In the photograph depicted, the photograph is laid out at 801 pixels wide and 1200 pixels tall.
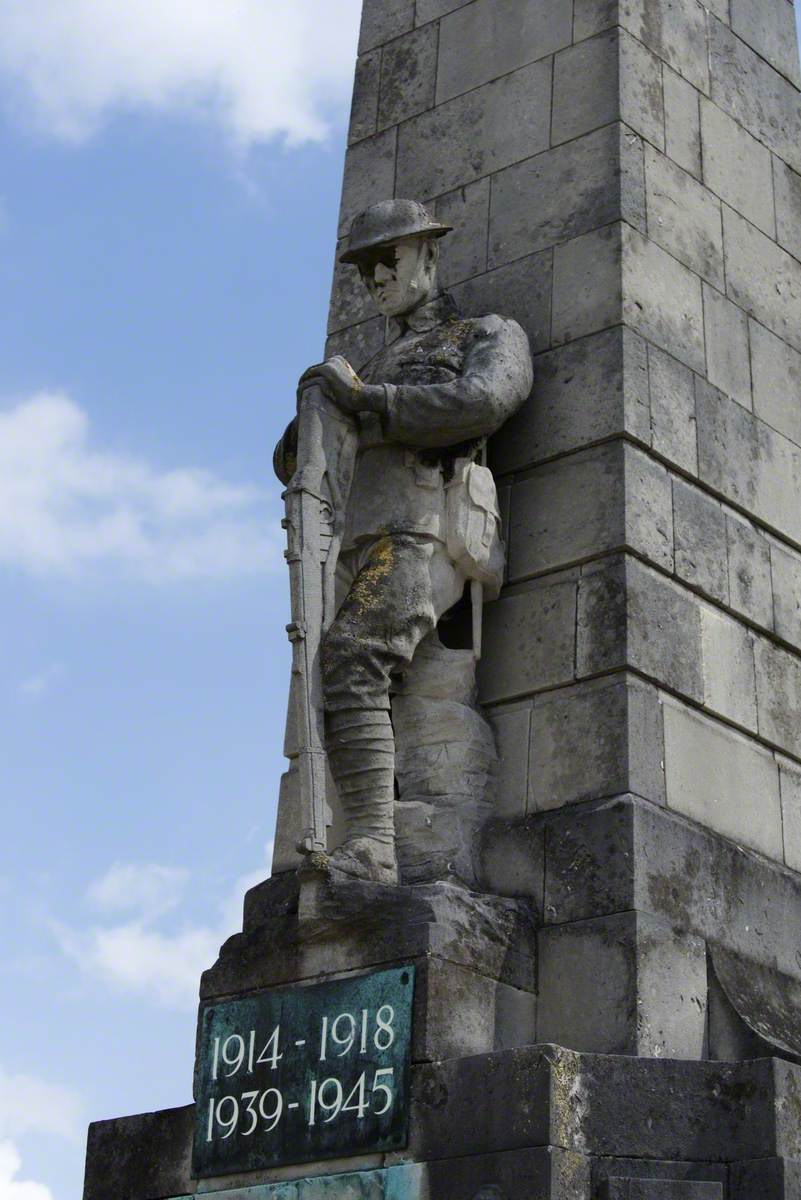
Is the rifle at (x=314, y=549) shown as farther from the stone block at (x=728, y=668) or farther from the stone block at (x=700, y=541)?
the stone block at (x=728, y=668)

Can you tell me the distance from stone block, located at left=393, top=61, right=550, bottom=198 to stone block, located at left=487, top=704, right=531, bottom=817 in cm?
317

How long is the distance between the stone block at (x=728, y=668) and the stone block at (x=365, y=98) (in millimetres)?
3859

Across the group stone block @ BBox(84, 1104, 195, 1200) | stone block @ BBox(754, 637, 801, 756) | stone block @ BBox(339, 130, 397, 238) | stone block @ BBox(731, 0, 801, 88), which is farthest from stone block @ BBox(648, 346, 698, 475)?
stone block @ BBox(84, 1104, 195, 1200)

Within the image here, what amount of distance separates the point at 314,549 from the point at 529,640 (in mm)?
1108

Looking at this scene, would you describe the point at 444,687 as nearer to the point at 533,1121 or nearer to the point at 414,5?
the point at 533,1121

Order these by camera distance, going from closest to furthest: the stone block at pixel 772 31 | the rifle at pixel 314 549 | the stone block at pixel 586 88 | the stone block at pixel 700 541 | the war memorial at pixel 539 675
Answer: the war memorial at pixel 539 675
the rifle at pixel 314 549
the stone block at pixel 700 541
the stone block at pixel 586 88
the stone block at pixel 772 31

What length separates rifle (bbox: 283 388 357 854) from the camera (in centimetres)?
873

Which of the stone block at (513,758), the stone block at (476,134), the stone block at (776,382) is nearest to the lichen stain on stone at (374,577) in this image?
the stone block at (513,758)

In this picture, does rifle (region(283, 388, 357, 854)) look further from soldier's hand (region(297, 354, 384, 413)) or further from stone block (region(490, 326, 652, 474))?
stone block (region(490, 326, 652, 474))

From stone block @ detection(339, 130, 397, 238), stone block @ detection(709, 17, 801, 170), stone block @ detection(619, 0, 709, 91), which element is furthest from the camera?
stone block @ detection(339, 130, 397, 238)

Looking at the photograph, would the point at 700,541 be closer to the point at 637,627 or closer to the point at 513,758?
the point at 637,627

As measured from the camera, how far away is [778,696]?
9617 millimetres

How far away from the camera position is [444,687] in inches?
359

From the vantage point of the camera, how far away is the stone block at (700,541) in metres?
9.27
